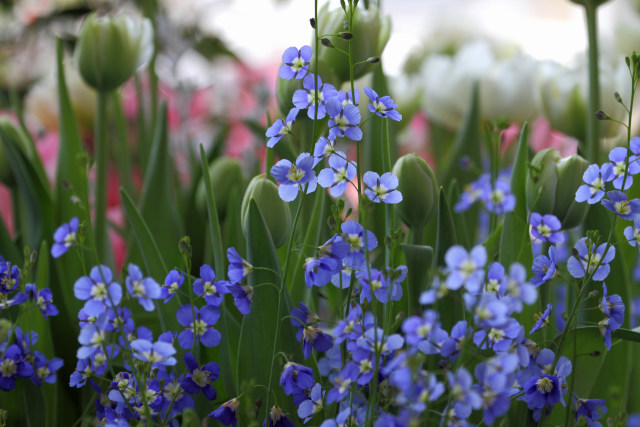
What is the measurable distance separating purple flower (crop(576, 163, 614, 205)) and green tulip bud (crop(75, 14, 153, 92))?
0.98ft

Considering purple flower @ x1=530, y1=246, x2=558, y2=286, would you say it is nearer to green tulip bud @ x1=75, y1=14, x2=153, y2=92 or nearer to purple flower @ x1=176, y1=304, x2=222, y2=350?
purple flower @ x1=176, y1=304, x2=222, y2=350

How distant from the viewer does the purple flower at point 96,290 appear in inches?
10.3

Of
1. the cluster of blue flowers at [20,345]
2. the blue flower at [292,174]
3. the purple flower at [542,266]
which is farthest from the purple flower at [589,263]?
the cluster of blue flowers at [20,345]

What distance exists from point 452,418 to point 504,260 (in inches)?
5.9

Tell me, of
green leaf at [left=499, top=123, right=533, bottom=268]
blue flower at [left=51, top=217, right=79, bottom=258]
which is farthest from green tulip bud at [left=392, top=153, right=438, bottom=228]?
blue flower at [left=51, top=217, right=79, bottom=258]

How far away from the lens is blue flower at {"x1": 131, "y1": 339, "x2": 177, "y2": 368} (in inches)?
9.8

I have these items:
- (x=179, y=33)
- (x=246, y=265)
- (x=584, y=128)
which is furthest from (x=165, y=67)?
(x=246, y=265)

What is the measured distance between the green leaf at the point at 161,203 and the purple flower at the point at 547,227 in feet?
0.77

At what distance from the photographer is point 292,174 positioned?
0.27 metres

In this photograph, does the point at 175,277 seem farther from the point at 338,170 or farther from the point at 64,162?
the point at 64,162

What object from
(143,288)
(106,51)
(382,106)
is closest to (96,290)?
(143,288)

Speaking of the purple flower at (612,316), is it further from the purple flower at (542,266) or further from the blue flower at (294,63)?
the blue flower at (294,63)

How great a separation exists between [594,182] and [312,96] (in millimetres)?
117

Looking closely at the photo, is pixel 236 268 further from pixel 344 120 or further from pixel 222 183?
pixel 222 183
